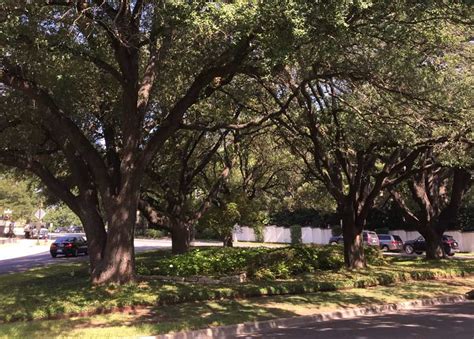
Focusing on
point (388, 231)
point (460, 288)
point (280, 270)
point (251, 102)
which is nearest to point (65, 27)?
point (251, 102)

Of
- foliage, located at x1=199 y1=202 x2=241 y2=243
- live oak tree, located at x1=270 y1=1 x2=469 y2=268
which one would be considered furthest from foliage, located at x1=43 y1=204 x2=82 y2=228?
live oak tree, located at x1=270 y1=1 x2=469 y2=268

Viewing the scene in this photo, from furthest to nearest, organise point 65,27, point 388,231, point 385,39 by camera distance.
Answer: point 388,231 < point 65,27 < point 385,39

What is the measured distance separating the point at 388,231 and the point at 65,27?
38.0m

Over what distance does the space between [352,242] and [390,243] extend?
20.4 meters

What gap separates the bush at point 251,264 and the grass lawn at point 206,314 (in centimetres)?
346

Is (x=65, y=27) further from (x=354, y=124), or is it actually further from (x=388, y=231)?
(x=388, y=231)

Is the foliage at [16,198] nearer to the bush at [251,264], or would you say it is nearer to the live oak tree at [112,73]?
the bush at [251,264]

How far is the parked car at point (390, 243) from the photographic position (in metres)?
38.8

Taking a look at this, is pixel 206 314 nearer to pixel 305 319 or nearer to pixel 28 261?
pixel 305 319

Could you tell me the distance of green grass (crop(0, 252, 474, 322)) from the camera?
1166cm

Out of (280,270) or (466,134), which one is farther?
(280,270)

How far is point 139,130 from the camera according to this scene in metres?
14.9

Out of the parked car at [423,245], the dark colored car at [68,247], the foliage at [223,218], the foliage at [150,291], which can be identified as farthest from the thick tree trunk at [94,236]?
the parked car at [423,245]

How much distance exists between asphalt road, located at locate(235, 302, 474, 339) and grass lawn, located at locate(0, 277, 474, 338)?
0.95 meters
